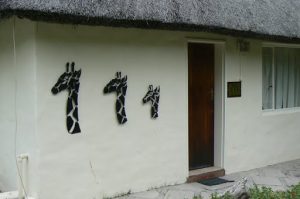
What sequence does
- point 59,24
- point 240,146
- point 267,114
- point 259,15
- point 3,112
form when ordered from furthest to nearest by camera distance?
point 267,114 → point 240,146 → point 259,15 → point 3,112 → point 59,24

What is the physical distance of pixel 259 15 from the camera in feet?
24.5

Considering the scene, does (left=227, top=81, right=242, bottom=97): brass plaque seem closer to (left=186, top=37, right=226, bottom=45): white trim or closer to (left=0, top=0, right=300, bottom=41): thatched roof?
(left=186, top=37, right=226, bottom=45): white trim

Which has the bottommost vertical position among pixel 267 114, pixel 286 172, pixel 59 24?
pixel 286 172

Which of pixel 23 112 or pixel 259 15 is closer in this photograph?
pixel 23 112

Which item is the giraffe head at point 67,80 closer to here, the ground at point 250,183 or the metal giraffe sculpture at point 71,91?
the metal giraffe sculpture at point 71,91

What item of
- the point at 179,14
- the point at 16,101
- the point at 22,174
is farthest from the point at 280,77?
the point at 22,174

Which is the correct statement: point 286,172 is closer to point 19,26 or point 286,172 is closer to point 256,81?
point 256,81

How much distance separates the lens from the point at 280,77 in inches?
357

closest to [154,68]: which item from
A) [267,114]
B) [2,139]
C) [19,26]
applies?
[19,26]

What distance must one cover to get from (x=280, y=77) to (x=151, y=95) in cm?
370

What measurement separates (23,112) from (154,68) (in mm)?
2035

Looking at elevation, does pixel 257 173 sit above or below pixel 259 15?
below

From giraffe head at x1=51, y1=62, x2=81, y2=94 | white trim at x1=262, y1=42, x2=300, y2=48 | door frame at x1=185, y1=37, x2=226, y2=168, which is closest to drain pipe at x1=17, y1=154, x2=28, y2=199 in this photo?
giraffe head at x1=51, y1=62, x2=81, y2=94

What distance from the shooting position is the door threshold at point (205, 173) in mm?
7176
